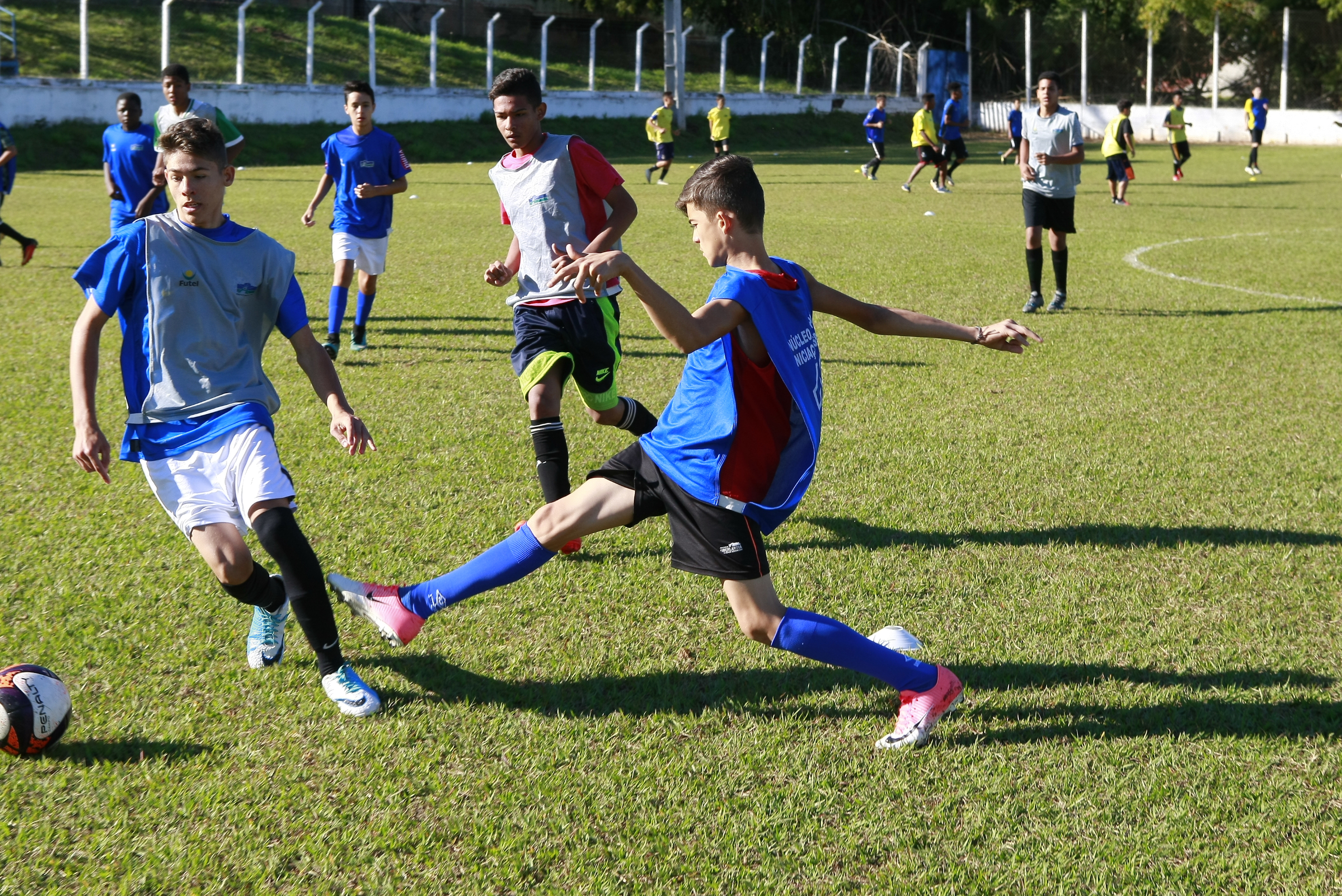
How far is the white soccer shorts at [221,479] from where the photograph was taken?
338 centimetres

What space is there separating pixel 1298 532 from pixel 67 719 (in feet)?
15.5

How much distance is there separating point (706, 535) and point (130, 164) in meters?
8.23

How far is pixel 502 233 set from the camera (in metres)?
15.6

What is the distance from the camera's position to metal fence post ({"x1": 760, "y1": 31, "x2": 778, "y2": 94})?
44.8 metres

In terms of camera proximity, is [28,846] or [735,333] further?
[735,333]

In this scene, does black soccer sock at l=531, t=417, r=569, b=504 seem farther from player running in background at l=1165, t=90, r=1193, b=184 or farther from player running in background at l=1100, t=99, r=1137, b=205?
player running in background at l=1165, t=90, r=1193, b=184

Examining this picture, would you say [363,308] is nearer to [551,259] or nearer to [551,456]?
[551,259]

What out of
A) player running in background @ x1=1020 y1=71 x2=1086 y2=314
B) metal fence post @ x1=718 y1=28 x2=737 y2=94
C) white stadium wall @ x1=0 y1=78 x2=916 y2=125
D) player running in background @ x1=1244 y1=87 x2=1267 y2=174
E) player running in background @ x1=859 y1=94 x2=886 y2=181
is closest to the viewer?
player running in background @ x1=1020 y1=71 x2=1086 y2=314

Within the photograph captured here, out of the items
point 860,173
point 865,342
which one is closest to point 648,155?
point 860,173

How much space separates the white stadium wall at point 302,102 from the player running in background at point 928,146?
1623 centimetres

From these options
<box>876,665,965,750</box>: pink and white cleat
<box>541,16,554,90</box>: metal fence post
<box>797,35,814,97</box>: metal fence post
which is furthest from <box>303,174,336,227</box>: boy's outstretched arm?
<box>797,35,814,97</box>: metal fence post

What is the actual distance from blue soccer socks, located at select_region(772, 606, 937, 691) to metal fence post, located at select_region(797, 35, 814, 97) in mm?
44871

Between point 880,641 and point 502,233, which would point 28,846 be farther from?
point 502,233

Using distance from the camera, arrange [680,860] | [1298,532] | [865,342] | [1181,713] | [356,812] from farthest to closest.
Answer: [865,342]
[1298,532]
[1181,713]
[356,812]
[680,860]
